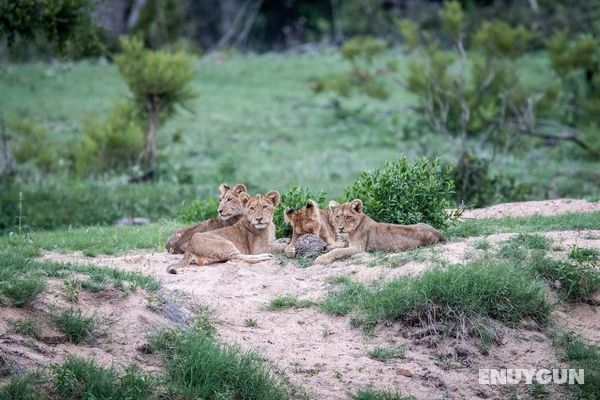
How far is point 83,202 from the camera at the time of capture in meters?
18.9

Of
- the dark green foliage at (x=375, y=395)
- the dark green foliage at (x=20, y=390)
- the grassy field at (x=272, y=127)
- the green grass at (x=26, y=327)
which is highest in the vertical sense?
the green grass at (x=26, y=327)

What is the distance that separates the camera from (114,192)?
1977 cm

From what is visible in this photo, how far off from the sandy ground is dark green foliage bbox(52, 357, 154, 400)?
314 mm

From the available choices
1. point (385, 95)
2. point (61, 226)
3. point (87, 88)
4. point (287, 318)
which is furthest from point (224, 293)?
point (87, 88)

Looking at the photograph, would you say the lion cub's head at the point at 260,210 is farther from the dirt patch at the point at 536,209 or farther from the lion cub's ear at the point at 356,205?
the dirt patch at the point at 536,209

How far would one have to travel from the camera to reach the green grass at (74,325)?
908cm

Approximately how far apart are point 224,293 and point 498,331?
9.28ft

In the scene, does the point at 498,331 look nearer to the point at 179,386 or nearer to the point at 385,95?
the point at 179,386

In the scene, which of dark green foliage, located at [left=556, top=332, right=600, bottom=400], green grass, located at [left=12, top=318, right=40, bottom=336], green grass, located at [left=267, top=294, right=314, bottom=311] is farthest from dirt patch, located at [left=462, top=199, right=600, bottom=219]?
green grass, located at [left=12, top=318, right=40, bottom=336]

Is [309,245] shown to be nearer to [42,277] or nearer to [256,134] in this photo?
[42,277]

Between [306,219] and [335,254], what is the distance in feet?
2.27

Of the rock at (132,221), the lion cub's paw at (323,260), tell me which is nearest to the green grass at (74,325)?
the lion cub's paw at (323,260)

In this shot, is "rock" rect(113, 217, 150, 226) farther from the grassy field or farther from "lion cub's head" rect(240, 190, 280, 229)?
"lion cub's head" rect(240, 190, 280, 229)

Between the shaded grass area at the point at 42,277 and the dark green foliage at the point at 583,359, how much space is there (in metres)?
4.10
